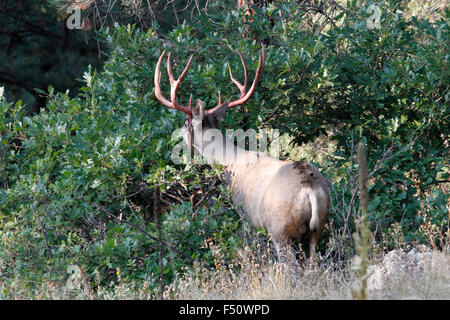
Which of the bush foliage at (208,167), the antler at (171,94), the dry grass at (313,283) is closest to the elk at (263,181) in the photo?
the antler at (171,94)

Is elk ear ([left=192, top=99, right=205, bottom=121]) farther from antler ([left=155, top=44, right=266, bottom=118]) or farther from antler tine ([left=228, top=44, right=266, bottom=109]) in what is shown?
antler tine ([left=228, top=44, right=266, bottom=109])

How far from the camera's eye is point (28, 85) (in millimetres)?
12672

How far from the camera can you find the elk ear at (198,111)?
6.81m

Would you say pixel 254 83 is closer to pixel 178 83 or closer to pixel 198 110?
pixel 198 110

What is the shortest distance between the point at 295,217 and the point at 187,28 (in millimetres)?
A: 3499

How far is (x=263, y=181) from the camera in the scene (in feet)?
19.9

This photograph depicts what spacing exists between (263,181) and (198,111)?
4.27ft

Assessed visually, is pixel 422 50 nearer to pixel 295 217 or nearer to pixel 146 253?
pixel 295 217

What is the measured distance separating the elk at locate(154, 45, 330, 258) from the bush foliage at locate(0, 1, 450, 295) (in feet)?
0.74

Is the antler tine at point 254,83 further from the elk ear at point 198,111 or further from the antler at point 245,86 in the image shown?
the elk ear at point 198,111

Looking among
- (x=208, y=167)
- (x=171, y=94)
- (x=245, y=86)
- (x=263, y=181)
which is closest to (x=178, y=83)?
(x=171, y=94)

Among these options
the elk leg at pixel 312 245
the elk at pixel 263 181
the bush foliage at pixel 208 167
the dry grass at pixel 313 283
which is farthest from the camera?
the bush foliage at pixel 208 167

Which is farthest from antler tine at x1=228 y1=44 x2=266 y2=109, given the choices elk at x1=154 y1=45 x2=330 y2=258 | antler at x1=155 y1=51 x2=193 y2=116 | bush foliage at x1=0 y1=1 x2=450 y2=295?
antler at x1=155 y1=51 x2=193 y2=116
